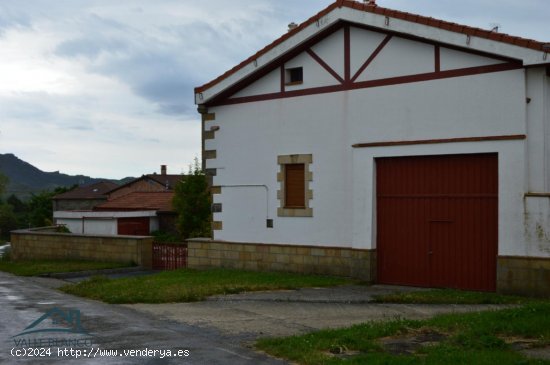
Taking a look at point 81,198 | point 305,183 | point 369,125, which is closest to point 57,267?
point 305,183

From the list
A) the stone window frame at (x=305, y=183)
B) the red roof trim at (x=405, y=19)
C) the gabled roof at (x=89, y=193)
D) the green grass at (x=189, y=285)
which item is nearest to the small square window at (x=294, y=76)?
the red roof trim at (x=405, y=19)

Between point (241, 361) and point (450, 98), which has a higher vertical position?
point (450, 98)

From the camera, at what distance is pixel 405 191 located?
51.2 ft

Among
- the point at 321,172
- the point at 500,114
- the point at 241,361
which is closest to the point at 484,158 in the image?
the point at 500,114

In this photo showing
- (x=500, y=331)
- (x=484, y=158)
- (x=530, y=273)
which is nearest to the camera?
(x=500, y=331)

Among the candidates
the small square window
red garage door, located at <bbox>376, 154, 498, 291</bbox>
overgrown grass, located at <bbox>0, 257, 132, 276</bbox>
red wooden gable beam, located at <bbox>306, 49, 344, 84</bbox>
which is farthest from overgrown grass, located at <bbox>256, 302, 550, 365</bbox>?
overgrown grass, located at <bbox>0, 257, 132, 276</bbox>

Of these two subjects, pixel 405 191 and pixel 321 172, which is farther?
pixel 321 172

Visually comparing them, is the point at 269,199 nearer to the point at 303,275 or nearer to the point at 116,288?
the point at 303,275

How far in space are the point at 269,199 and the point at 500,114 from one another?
6.34 metres

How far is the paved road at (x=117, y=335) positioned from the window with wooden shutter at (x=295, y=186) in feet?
Result: 19.0

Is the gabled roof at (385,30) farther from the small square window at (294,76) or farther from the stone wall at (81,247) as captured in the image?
the stone wall at (81,247)
